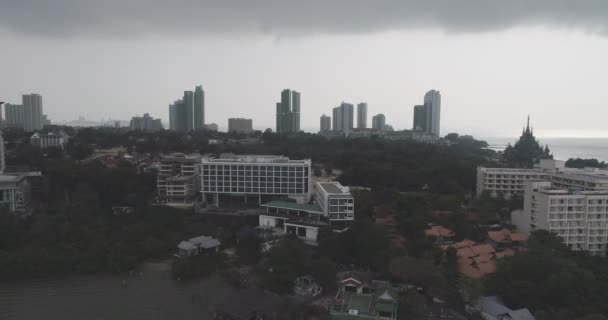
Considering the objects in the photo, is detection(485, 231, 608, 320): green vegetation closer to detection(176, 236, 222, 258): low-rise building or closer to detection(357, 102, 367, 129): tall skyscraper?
detection(176, 236, 222, 258): low-rise building

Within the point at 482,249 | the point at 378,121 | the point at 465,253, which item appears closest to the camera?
the point at 465,253

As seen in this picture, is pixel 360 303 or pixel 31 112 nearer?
pixel 360 303

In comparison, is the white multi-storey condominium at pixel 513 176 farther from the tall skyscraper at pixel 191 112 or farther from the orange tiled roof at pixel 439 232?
the tall skyscraper at pixel 191 112

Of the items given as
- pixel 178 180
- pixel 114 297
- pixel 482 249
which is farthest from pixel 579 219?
pixel 178 180

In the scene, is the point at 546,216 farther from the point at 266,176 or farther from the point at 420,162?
the point at 420,162

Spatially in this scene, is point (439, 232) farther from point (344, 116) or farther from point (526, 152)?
point (344, 116)

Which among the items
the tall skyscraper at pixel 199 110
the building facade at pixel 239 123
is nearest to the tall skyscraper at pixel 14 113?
the tall skyscraper at pixel 199 110

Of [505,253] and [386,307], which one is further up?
[505,253]
